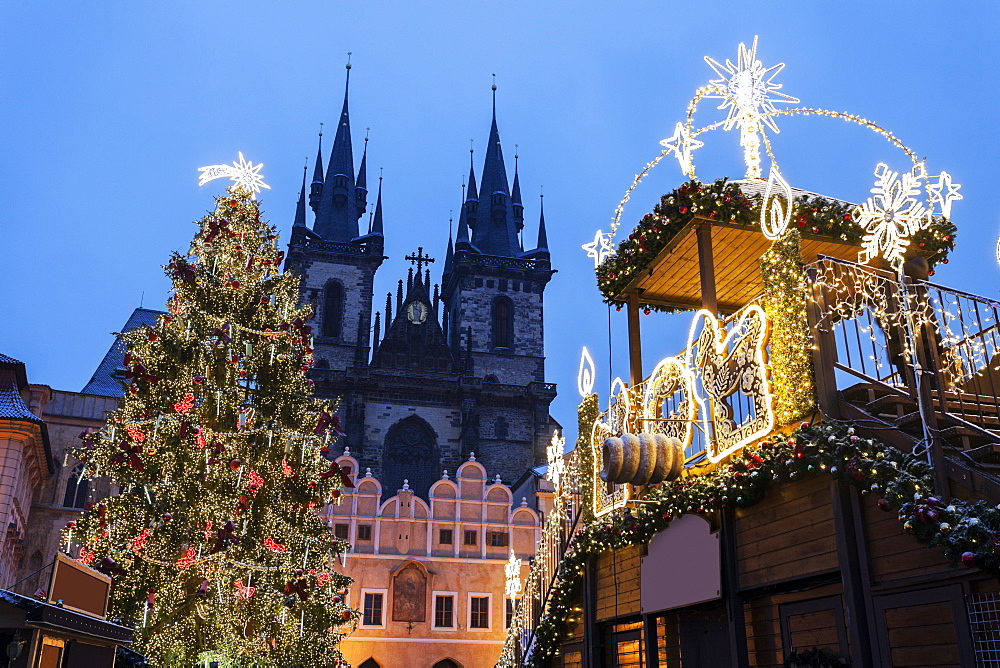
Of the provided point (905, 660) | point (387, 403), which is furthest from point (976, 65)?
point (905, 660)

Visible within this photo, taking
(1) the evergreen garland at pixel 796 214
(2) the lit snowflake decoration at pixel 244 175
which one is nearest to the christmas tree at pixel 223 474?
(2) the lit snowflake decoration at pixel 244 175

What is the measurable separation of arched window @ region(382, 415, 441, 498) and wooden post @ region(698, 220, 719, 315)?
3598 cm

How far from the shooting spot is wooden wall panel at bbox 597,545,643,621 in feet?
32.1

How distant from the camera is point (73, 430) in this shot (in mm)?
Result: 30469

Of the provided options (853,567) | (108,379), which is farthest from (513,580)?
(108,379)

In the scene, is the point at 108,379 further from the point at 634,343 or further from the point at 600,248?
the point at 634,343

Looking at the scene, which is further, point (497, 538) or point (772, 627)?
point (497, 538)

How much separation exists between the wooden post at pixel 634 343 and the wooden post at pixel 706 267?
180 centimetres

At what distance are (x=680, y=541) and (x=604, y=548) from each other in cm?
169

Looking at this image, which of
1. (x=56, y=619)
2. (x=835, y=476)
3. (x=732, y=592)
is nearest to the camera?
(x=56, y=619)

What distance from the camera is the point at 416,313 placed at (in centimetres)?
5006

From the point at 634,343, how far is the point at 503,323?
39.1 m

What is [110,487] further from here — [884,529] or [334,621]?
[884,529]

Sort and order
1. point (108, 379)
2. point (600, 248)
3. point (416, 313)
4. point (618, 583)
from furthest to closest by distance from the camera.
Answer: point (416, 313)
point (108, 379)
point (600, 248)
point (618, 583)
